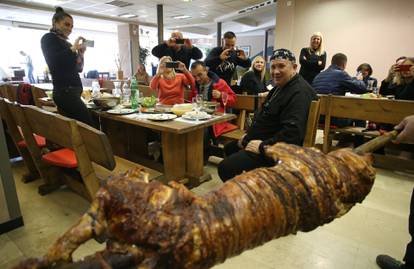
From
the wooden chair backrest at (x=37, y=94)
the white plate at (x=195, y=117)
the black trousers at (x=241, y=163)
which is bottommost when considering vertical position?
the black trousers at (x=241, y=163)

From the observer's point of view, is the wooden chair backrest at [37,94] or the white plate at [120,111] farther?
the wooden chair backrest at [37,94]

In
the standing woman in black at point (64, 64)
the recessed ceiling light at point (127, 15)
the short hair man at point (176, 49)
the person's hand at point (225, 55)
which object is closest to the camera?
the standing woman in black at point (64, 64)

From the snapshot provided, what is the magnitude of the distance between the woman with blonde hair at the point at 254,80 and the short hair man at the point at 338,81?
81cm

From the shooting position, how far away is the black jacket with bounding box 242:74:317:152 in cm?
166

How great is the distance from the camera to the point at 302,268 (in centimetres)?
162

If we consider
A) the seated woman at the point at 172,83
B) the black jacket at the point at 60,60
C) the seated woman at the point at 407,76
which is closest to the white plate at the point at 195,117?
the seated woman at the point at 172,83

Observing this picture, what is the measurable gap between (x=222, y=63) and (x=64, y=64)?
1.80 metres

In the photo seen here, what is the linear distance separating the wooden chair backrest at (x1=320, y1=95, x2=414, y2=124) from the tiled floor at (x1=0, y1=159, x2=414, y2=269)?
84 centimetres

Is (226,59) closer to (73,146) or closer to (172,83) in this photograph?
(172,83)

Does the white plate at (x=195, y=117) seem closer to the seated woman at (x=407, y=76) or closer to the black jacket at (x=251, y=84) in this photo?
the black jacket at (x=251, y=84)

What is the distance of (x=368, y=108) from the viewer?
116 inches

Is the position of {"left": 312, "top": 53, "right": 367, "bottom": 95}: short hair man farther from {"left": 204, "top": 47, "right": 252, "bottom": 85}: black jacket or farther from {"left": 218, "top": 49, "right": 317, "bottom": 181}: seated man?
{"left": 218, "top": 49, "right": 317, "bottom": 181}: seated man

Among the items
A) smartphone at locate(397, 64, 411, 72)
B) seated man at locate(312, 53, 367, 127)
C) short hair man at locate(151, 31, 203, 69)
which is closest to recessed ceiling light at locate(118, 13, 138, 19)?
short hair man at locate(151, 31, 203, 69)

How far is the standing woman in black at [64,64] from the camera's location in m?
2.37
